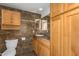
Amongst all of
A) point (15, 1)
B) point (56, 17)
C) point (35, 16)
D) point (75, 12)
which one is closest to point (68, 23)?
point (75, 12)

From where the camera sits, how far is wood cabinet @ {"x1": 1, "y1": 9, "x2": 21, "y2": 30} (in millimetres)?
1240

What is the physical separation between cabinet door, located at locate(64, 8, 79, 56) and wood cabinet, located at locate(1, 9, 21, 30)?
58 cm

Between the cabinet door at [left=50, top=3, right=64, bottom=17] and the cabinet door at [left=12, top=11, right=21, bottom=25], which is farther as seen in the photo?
the cabinet door at [left=12, top=11, right=21, bottom=25]

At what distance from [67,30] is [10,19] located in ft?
2.22

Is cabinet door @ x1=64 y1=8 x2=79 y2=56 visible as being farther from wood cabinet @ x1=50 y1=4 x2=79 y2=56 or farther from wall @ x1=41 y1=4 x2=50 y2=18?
wall @ x1=41 y1=4 x2=50 y2=18

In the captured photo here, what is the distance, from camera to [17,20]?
49.5 inches

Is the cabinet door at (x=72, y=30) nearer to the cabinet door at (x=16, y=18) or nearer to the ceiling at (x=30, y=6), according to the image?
the ceiling at (x=30, y=6)

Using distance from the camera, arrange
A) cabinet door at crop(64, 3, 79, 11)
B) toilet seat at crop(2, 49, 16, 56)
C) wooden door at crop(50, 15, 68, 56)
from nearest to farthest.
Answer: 1. cabinet door at crop(64, 3, 79, 11)
2. wooden door at crop(50, 15, 68, 56)
3. toilet seat at crop(2, 49, 16, 56)

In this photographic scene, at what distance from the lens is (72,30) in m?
0.93

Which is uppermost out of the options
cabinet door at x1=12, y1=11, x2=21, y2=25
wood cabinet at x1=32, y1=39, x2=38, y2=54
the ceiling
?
the ceiling

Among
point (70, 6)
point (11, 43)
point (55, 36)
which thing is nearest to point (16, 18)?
point (11, 43)

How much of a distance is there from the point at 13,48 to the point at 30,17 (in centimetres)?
44

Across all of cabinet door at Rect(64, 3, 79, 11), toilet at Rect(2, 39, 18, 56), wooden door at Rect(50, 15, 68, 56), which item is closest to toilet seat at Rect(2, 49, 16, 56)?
toilet at Rect(2, 39, 18, 56)

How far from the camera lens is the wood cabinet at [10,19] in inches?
48.8
